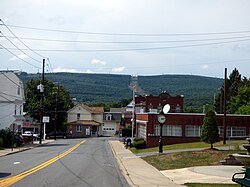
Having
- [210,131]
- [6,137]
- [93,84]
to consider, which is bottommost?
[6,137]

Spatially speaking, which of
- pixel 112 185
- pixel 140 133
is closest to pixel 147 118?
pixel 140 133

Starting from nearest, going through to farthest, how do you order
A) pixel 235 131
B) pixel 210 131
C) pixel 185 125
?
1. pixel 210 131
2. pixel 185 125
3. pixel 235 131

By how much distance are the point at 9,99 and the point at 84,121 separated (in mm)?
50001

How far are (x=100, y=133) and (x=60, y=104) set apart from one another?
62.4ft

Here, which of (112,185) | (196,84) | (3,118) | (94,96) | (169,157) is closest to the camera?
(112,185)

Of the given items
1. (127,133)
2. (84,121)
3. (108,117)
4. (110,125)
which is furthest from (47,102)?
(110,125)

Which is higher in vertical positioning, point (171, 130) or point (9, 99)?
point (9, 99)

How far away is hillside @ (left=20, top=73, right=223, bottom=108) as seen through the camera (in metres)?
139

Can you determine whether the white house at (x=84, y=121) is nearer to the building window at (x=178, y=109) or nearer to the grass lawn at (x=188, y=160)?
the building window at (x=178, y=109)

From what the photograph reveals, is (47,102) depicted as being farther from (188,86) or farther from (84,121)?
(188,86)

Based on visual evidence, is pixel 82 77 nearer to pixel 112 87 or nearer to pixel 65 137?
pixel 112 87

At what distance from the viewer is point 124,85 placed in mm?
149625

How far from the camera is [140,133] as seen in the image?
207ft

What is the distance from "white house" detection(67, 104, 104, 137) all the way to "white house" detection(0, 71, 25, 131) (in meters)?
42.1
